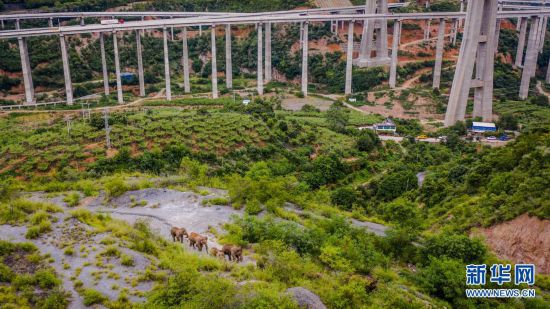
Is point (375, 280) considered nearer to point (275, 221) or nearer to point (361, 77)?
point (275, 221)

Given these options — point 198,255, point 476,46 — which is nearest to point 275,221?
point 198,255

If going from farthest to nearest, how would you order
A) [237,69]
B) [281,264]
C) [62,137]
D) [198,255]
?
[237,69]
[62,137]
[198,255]
[281,264]

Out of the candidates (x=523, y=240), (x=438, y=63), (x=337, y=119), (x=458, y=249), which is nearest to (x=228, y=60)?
(x=337, y=119)

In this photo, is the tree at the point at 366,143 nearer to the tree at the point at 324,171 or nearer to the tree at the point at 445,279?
the tree at the point at 324,171

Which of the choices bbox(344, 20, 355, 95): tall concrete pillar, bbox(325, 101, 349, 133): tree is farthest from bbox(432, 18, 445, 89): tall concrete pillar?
bbox(325, 101, 349, 133): tree

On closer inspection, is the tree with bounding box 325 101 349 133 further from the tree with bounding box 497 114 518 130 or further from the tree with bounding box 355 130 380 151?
the tree with bounding box 497 114 518 130

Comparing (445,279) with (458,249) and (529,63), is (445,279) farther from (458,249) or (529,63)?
(529,63)
